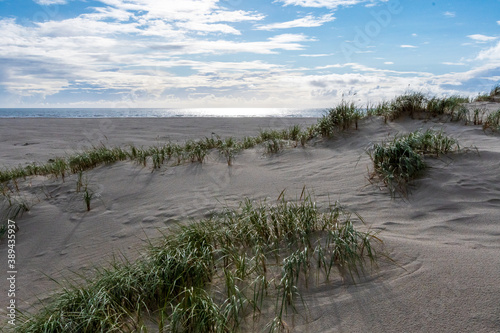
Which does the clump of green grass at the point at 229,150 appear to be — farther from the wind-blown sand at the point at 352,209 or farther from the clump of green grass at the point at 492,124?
the clump of green grass at the point at 492,124

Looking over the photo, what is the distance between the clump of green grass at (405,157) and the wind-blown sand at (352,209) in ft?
0.48

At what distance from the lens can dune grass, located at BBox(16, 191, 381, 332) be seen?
226 cm

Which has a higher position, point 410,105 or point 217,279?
point 410,105

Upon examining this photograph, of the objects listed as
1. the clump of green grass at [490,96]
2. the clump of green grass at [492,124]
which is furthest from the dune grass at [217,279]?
the clump of green grass at [490,96]

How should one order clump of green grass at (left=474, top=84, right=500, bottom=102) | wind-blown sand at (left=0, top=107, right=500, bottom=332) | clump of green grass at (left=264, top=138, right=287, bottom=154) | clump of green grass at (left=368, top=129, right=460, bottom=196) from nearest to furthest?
wind-blown sand at (left=0, top=107, right=500, bottom=332)
clump of green grass at (left=368, top=129, right=460, bottom=196)
clump of green grass at (left=264, top=138, right=287, bottom=154)
clump of green grass at (left=474, top=84, right=500, bottom=102)

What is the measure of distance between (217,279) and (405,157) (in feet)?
9.57

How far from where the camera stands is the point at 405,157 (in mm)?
4285

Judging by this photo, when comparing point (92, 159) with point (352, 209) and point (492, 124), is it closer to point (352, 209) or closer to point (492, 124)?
point (352, 209)

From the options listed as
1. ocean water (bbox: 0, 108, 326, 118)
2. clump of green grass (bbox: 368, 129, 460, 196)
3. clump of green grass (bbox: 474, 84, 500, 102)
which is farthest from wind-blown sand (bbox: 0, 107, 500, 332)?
ocean water (bbox: 0, 108, 326, 118)

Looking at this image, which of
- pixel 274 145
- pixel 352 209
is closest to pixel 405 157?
pixel 352 209

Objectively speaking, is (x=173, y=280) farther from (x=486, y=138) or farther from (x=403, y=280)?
(x=486, y=138)

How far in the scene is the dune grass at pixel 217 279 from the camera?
89.2 inches

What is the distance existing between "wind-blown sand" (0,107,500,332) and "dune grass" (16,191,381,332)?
0.22 metres

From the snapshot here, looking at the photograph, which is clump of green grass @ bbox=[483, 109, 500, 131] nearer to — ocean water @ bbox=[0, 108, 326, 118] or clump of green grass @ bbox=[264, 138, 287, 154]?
clump of green grass @ bbox=[264, 138, 287, 154]
